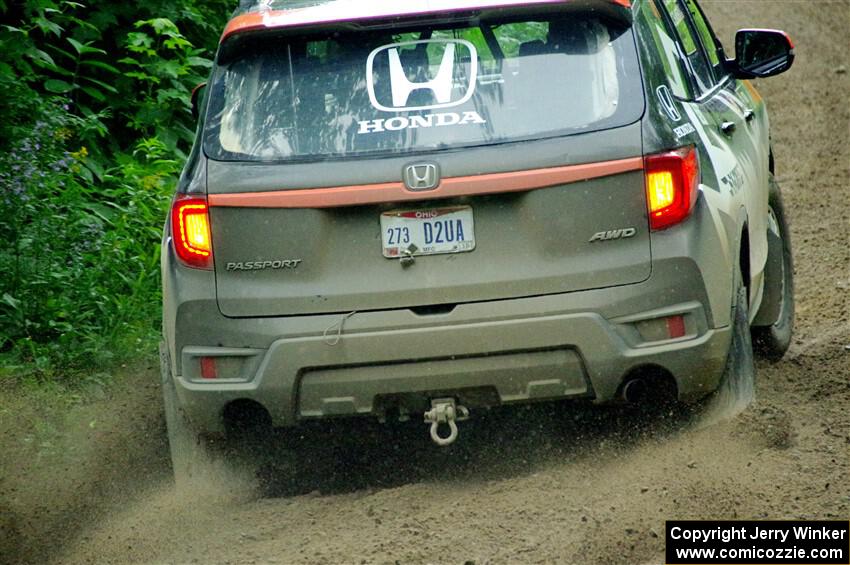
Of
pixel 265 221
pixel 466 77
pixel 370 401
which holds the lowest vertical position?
pixel 370 401

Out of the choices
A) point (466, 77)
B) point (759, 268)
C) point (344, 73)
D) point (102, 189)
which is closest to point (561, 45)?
point (466, 77)

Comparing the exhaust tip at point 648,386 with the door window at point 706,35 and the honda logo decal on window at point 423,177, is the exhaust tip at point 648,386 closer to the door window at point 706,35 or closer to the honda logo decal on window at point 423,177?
the honda logo decal on window at point 423,177

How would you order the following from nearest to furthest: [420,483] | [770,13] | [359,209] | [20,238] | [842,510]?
[842,510]
[359,209]
[420,483]
[20,238]
[770,13]

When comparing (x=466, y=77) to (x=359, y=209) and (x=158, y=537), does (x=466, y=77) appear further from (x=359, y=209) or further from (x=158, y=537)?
(x=158, y=537)

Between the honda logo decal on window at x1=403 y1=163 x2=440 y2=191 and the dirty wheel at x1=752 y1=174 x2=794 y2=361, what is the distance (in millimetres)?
2628

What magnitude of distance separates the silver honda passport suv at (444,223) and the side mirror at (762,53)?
1561 mm

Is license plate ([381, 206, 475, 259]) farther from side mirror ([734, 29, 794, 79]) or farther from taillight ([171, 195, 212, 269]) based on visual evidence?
side mirror ([734, 29, 794, 79])

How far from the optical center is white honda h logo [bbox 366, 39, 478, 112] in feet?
15.8

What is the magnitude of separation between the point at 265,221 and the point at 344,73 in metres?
0.63

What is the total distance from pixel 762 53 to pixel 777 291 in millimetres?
1172

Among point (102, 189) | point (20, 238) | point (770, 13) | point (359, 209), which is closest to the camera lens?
point (359, 209)

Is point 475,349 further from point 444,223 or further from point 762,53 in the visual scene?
point 762,53

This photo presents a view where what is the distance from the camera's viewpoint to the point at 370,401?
4848 millimetres

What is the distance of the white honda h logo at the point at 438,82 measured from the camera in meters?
4.82
